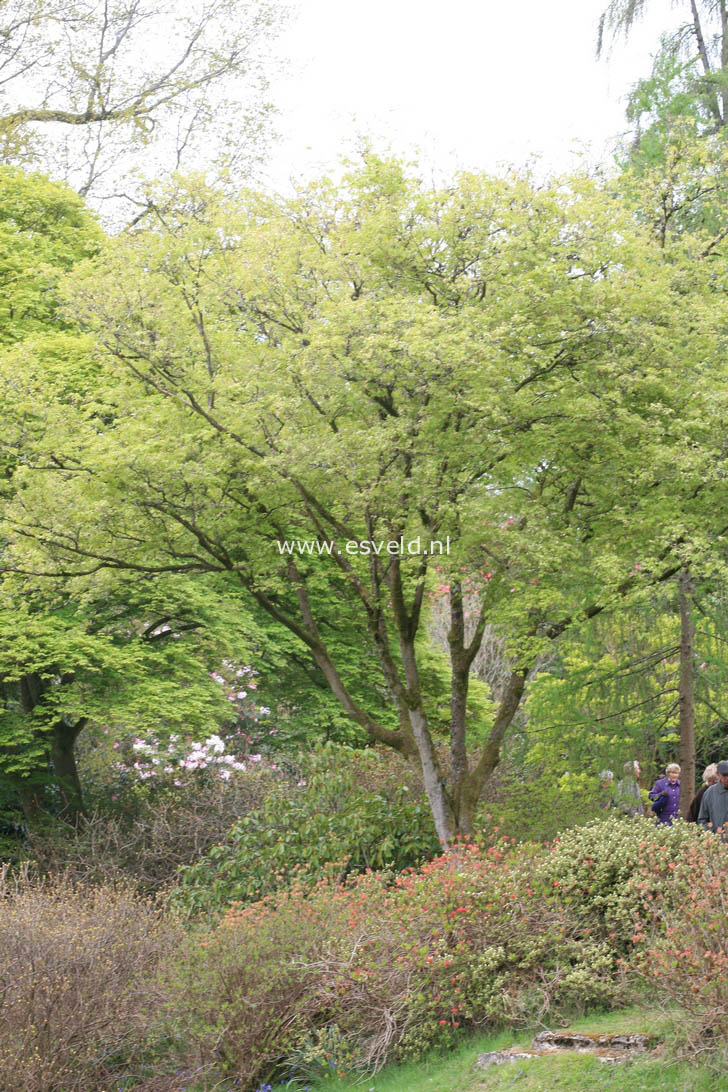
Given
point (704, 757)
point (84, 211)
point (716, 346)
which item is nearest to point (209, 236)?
→ point (716, 346)

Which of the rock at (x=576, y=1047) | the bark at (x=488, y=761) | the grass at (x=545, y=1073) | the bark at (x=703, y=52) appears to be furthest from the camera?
the bark at (x=703, y=52)

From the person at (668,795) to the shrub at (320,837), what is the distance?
223 centimetres

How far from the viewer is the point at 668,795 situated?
11211mm

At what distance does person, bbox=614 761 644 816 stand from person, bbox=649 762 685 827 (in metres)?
0.26

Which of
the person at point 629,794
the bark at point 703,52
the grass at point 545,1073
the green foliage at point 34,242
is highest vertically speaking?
the bark at point 703,52

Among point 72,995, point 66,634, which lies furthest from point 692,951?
point 66,634

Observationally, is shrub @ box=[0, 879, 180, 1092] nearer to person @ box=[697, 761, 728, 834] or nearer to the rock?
the rock

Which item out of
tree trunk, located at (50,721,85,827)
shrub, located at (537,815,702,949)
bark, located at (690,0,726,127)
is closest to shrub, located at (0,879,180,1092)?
shrub, located at (537,815,702,949)

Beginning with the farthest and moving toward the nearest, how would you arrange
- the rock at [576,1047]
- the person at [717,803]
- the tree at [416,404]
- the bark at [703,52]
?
the bark at [703,52] → the tree at [416,404] → the person at [717,803] → the rock at [576,1047]

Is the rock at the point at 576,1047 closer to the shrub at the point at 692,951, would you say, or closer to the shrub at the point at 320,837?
the shrub at the point at 692,951

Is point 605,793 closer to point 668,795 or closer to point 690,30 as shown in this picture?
point 668,795

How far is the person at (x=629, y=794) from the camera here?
11760mm

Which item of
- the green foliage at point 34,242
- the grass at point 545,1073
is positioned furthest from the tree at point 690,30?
the grass at point 545,1073

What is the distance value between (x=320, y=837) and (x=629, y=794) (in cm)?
371
